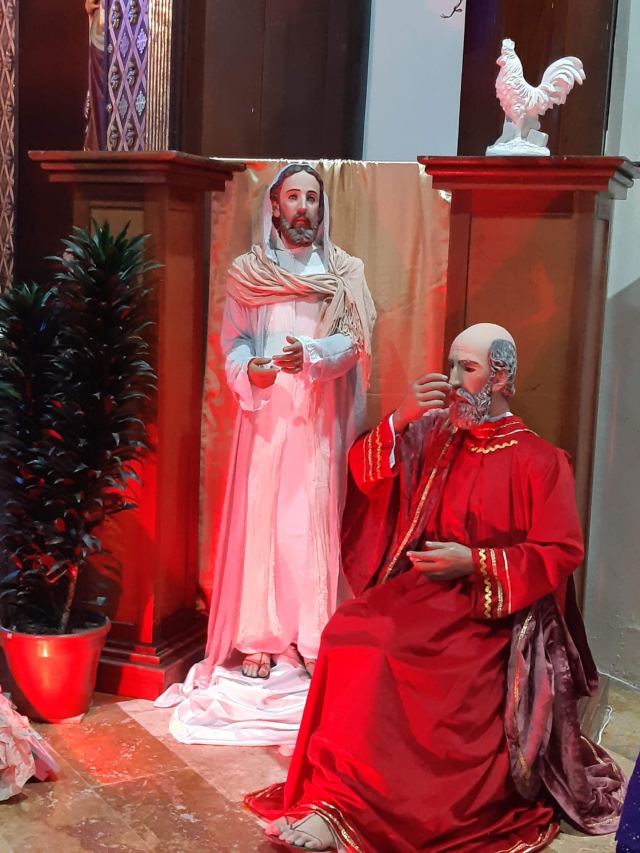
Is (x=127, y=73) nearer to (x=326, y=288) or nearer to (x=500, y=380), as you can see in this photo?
(x=326, y=288)

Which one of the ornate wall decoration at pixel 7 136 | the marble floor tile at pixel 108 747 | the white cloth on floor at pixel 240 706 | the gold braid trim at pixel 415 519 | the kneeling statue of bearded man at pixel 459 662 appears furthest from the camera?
the ornate wall decoration at pixel 7 136

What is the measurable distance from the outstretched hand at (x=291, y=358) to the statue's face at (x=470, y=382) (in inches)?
30.0

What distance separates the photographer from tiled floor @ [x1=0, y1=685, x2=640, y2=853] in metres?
3.48

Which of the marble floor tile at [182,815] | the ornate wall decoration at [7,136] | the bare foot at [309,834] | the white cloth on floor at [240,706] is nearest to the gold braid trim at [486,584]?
the bare foot at [309,834]

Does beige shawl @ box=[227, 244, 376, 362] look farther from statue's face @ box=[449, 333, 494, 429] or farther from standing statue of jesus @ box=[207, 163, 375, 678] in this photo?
statue's face @ box=[449, 333, 494, 429]

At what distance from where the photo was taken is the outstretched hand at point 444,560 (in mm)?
3574

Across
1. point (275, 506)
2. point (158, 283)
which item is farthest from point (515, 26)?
point (275, 506)

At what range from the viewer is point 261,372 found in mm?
4395

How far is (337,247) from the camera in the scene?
4680 mm

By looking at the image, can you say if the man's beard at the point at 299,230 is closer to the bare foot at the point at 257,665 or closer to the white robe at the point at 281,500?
the white robe at the point at 281,500

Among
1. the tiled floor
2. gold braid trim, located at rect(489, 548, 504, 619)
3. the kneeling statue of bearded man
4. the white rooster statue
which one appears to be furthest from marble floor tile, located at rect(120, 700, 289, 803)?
the white rooster statue

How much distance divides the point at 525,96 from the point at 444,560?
1603 mm

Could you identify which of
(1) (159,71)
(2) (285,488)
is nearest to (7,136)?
(1) (159,71)

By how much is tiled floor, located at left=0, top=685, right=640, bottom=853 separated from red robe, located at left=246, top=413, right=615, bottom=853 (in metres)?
0.16
